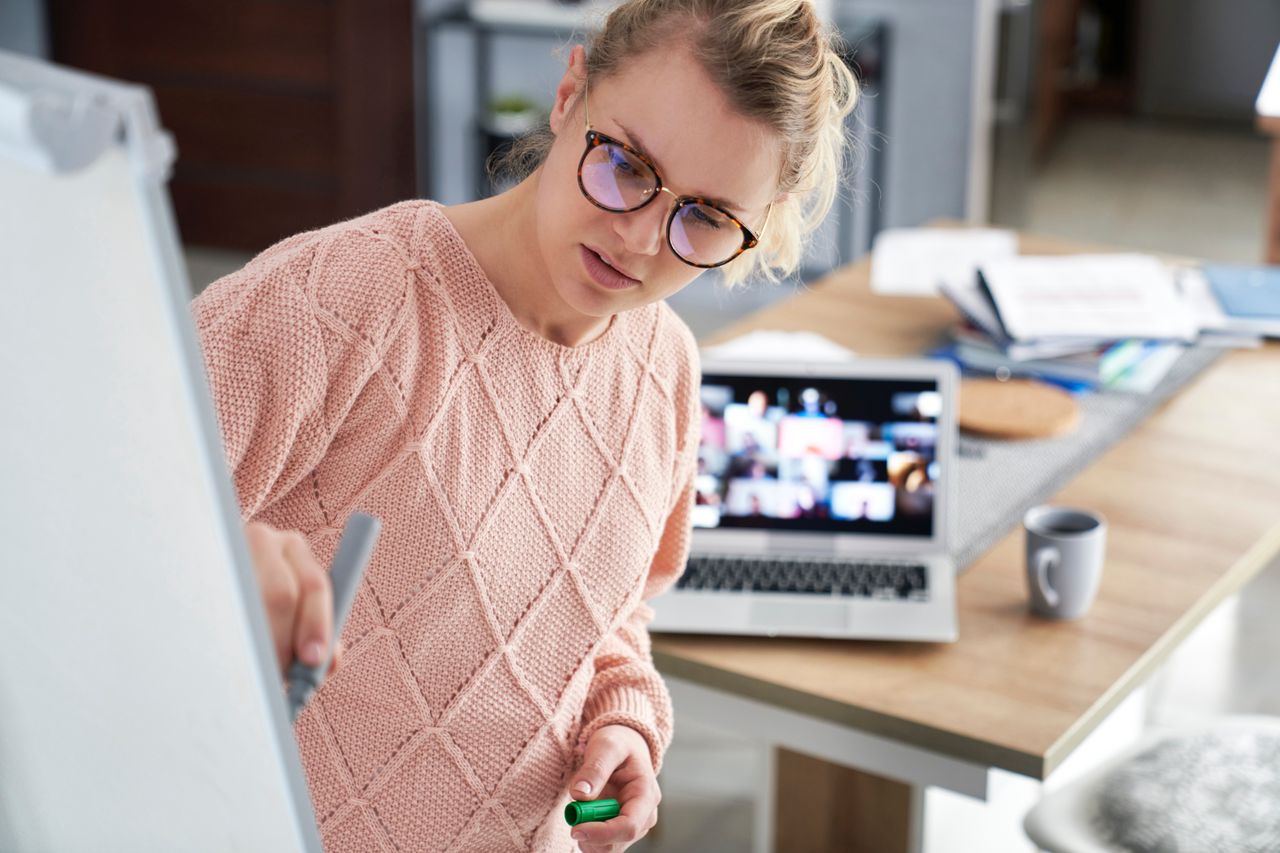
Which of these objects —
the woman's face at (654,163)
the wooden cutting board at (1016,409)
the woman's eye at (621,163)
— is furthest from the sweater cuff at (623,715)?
the wooden cutting board at (1016,409)

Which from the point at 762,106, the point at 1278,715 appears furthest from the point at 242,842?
the point at 1278,715

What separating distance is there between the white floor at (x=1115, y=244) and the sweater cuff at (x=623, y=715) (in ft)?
2.70

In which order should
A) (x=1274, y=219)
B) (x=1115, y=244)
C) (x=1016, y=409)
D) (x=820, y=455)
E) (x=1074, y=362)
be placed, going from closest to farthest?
(x=820, y=455) < (x=1016, y=409) < (x=1074, y=362) < (x=1274, y=219) < (x=1115, y=244)

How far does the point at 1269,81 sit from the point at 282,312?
5.47ft

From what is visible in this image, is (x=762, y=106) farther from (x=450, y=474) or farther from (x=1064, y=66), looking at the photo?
(x=1064, y=66)

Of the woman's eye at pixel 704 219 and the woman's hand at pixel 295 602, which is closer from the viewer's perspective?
the woman's hand at pixel 295 602

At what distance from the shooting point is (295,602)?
0.53 meters

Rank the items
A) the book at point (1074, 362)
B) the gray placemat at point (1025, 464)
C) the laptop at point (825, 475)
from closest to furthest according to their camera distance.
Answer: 1. the laptop at point (825, 475)
2. the gray placemat at point (1025, 464)
3. the book at point (1074, 362)

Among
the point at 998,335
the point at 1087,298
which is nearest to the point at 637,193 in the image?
the point at 998,335

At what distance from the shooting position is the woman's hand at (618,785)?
1.02 meters

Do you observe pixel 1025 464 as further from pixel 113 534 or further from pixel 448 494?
pixel 113 534

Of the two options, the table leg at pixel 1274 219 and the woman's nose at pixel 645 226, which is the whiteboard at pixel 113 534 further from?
the table leg at pixel 1274 219

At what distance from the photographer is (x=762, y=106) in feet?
2.87

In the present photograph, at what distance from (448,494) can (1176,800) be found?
0.98 metres
